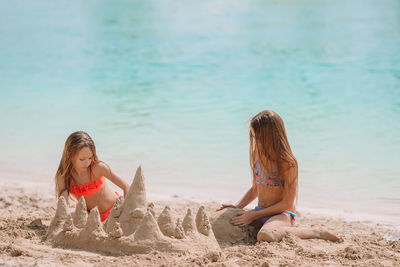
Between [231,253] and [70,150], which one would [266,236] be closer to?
[231,253]

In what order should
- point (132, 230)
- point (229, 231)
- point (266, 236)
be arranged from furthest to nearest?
1. point (229, 231)
2. point (266, 236)
3. point (132, 230)

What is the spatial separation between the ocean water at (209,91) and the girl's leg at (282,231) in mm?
1789

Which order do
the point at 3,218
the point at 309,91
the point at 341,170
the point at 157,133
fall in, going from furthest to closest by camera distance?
the point at 309,91, the point at 157,133, the point at 341,170, the point at 3,218

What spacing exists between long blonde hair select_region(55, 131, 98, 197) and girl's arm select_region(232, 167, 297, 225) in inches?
57.0

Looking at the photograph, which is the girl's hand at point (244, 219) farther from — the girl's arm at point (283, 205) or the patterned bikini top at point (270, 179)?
the patterned bikini top at point (270, 179)

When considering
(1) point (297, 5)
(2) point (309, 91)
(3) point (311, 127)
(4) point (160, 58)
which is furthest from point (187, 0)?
(3) point (311, 127)

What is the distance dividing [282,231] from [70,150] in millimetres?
1943

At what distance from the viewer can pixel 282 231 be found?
407cm

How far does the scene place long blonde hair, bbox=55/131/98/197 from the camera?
14.4ft

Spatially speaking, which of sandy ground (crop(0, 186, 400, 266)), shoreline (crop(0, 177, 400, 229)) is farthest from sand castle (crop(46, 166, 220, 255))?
shoreline (crop(0, 177, 400, 229))

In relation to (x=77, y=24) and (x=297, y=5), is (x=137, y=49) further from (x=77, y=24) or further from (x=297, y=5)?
(x=297, y=5)

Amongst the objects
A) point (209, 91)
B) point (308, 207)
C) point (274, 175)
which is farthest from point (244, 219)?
point (209, 91)

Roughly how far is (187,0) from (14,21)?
403 inches

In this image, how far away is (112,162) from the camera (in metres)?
8.37
